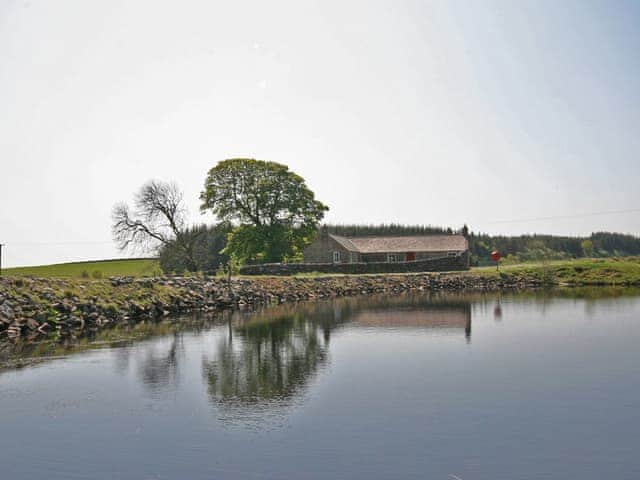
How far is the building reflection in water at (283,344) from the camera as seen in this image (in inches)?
527

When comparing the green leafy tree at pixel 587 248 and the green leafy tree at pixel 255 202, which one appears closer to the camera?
Answer: the green leafy tree at pixel 255 202

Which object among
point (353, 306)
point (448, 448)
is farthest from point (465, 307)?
point (448, 448)

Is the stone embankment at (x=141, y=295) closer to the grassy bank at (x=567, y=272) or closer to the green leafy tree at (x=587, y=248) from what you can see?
the grassy bank at (x=567, y=272)

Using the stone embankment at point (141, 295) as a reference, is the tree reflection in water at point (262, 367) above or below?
below

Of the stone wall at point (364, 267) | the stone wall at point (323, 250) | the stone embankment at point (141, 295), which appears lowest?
the stone embankment at point (141, 295)

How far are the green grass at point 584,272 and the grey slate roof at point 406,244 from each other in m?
8.48

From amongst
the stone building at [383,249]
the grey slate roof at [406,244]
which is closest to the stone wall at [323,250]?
the stone building at [383,249]

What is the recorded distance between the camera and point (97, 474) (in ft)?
30.1

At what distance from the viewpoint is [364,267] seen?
6328cm

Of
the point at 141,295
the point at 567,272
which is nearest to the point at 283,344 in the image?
the point at 141,295

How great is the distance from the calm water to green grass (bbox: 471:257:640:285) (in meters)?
43.3

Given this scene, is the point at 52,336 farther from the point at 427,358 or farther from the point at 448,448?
the point at 448,448

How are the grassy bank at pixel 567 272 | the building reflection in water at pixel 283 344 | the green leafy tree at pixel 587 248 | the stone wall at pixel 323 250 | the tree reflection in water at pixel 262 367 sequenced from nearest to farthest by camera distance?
the tree reflection in water at pixel 262 367, the building reflection in water at pixel 283 344, the grassy bank at pixel 567 272, the stone wall at pixel 323 250, the green leafy tree at pixel 587 248

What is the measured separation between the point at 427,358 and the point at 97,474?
38.0 feet
